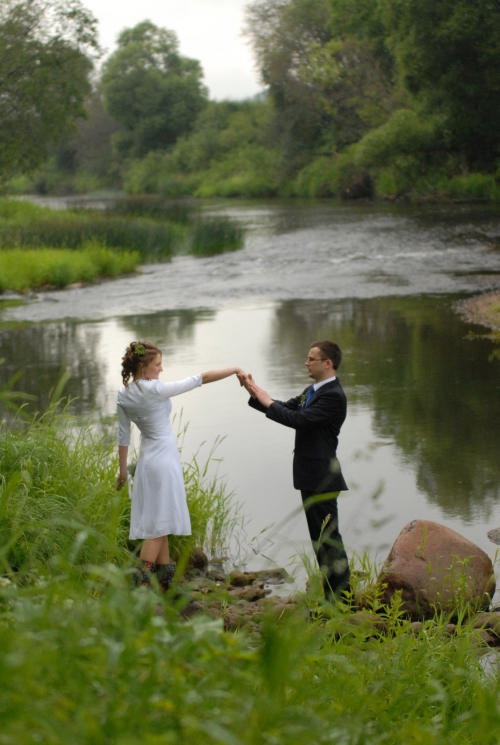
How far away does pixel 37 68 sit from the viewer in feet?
123

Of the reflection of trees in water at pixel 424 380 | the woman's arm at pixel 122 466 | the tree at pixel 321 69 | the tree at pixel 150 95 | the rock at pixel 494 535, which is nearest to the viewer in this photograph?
the woman's arm at pixel 122 466

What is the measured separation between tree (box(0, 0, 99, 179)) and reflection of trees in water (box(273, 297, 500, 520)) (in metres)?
20.9

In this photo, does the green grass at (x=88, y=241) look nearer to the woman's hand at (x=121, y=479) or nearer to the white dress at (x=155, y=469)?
the woman's hand at (x=121, y=479)

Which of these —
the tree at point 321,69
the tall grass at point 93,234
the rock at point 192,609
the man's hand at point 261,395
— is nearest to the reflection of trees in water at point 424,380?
the man's hand at point 261,395

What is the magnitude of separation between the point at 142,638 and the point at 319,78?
61465 mm

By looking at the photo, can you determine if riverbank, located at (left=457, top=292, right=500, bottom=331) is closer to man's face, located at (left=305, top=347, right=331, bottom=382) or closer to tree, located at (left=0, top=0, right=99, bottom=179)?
man's face, located at (left=305, top=347, right=331, bottom=382)

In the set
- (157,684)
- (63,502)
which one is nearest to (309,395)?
(63,502)

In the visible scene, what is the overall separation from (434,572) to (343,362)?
8306 millimetres

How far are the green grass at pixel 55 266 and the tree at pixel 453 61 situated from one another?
1469 centimetres

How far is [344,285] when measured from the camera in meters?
23.9

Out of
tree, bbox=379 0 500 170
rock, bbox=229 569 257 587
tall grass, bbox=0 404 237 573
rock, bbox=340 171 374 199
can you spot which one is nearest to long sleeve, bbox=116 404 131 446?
tall grass, bbox=0 404 237 573

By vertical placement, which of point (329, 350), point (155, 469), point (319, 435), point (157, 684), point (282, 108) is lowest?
point (155, 469)

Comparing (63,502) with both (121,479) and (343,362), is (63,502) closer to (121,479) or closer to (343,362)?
(121,479)

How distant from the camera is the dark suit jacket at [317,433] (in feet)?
19.6
